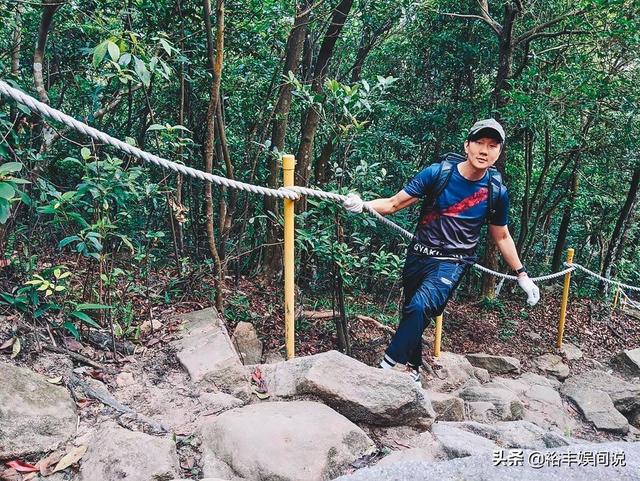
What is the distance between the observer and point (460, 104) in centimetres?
798

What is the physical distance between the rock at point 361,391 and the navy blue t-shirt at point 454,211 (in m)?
1.00

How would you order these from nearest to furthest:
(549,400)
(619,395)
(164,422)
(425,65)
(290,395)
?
(164,422) → (290,395) → (549,400) → (619,395) → (425,65)

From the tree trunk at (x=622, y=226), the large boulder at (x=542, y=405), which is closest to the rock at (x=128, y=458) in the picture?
the large boulder at (x=542, y=405)

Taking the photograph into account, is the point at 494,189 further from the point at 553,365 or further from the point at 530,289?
the point at 553,365

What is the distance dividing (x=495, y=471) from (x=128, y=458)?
135 cm

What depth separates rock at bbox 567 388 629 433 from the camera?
4.08m

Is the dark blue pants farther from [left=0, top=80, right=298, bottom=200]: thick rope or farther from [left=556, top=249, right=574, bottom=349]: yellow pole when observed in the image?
[left=556, top=249, right=574, bottom=349]: yellow pole

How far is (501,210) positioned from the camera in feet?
10.4

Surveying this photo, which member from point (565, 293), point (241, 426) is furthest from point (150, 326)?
point (565, 293)

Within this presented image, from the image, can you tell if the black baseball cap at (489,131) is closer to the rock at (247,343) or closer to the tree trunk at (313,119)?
the rock at (247,343)

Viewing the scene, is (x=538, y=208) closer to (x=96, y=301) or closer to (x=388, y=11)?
(x=388, y=11)

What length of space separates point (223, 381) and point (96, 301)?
41.5 inches

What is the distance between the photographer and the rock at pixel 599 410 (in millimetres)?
4078

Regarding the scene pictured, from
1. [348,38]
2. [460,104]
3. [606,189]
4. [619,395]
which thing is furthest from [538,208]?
[619,395]
